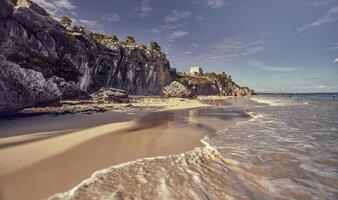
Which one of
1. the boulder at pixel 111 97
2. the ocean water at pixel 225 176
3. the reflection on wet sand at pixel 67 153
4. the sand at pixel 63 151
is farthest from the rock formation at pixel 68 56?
the ocean water at pixel 225 176

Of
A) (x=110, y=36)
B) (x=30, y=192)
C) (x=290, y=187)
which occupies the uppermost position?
(x=110, y=36)

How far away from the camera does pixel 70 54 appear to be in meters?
35.5

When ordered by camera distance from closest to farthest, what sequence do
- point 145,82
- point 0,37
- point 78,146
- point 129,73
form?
1. point 78,146
2. point 0,37
3. point 129,73
4. point 145,82

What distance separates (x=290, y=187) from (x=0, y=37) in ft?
108

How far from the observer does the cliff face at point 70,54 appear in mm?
25031

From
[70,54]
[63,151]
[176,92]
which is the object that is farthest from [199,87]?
[63,151]

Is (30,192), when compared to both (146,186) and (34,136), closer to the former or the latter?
(146,186)

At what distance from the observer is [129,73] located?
56.5 meters

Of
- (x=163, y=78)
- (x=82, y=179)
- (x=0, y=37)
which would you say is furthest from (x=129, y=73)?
(x=82, y=179)

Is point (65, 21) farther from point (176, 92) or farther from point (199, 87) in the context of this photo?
point (199, 87)

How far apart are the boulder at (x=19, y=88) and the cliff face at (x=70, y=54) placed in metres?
1.88

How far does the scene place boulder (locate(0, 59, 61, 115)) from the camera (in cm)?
982

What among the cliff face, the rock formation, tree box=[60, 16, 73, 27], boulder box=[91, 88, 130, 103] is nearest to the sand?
the rock formation

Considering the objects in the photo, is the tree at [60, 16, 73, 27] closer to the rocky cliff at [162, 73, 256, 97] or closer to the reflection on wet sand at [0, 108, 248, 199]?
Answer: the rocky cliff at [162, 73, 256, 97]
